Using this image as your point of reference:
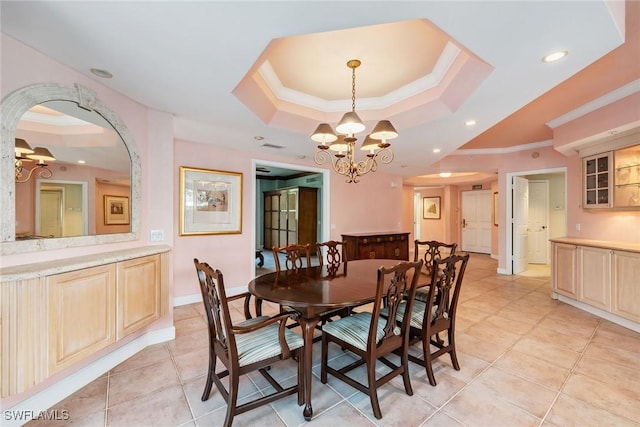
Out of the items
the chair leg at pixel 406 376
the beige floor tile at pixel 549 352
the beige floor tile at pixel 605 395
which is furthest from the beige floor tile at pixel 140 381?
the beige floor tile at pixel 549 352

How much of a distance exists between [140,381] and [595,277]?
16.8 feet

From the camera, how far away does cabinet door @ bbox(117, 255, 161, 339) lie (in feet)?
7.30

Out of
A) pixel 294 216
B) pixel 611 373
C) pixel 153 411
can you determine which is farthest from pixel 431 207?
pixel 153 411

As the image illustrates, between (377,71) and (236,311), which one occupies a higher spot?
(377,71)

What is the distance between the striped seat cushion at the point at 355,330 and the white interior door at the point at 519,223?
16.8ft

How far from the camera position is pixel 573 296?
385 cm

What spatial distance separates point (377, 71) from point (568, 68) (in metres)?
1.47

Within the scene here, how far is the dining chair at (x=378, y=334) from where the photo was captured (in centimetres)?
178

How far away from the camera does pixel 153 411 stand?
1847 millimetres

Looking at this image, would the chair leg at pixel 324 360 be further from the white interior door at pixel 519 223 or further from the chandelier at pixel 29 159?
the white interior door at pixel 519 223

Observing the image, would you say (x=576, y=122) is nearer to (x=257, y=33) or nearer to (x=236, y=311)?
(x=257, y=33)

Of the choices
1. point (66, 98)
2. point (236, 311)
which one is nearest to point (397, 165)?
point (236, 311)

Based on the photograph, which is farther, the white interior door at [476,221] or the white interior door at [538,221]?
the white interior door at [476,221]

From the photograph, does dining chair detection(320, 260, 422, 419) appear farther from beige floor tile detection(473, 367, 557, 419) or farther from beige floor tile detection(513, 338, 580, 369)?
beige floor tile detection(513, 338, 580, 369)
